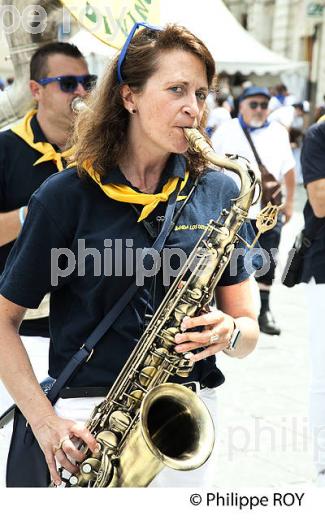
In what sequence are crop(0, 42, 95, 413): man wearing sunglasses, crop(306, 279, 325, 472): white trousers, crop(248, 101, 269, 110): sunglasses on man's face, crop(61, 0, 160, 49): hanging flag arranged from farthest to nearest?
crop(248, 101, 269, 110): sunglasses on man's face < crop(306, 279, 325, 472): white trousers < crop(0, 42, 95, 413): man wearing sunglasses < crop(61, 0, 160, 49): hanging flag

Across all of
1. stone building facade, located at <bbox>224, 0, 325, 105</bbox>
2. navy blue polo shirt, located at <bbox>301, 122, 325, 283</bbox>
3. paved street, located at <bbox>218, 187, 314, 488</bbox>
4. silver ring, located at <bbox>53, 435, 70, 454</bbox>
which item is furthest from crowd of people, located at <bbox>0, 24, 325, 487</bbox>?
stone building facade, located at <bbox>224, 0, 325, 105</bbox>

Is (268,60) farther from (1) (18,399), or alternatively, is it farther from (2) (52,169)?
(1) (18,399)

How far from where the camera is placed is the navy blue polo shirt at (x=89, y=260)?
220cm

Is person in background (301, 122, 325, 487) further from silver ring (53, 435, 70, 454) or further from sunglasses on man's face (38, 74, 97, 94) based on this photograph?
silver ring (53, 435, 70, 454)

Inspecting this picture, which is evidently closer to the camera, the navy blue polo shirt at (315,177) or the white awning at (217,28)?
the navy blue polo shirt at (315,177)

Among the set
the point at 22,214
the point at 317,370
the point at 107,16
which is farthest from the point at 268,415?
the point at 107,16

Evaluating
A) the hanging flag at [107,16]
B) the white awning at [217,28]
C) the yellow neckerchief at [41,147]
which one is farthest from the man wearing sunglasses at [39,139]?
the white awning at [217,28]

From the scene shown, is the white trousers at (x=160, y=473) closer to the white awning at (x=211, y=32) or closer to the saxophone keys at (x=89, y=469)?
the saxophone keys at (x=89, y=469)

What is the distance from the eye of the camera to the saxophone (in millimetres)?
2133

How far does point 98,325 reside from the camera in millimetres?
2229

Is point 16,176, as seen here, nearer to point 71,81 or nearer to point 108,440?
point 71,81

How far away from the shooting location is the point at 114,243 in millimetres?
2195

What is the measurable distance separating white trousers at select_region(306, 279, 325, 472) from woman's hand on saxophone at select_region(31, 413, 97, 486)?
1.81m

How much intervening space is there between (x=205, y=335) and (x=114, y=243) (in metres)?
0.34
